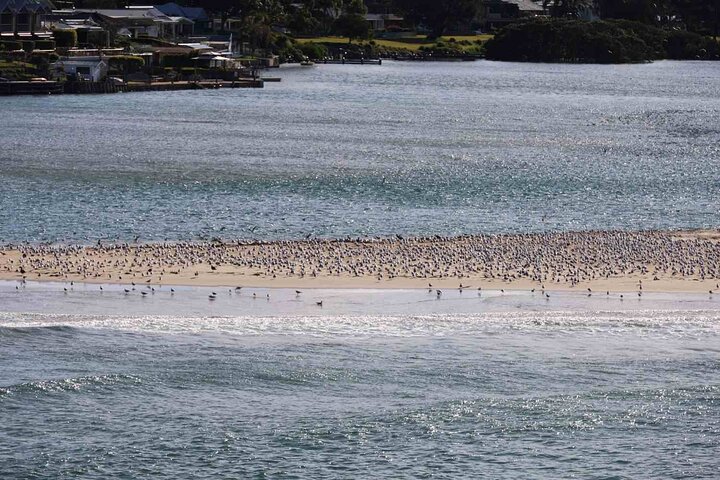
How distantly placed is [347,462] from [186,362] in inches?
273

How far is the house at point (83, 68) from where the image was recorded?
120 meters

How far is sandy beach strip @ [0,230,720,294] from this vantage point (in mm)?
39531

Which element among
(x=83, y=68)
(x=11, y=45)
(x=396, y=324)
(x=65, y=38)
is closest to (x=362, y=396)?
(x=396, y=324)

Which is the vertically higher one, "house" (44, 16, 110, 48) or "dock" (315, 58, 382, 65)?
"house" (44, 16, 110, 48)

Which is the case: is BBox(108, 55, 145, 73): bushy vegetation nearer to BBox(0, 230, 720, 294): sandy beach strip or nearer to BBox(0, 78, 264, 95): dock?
BBox(0, 78, 264, 95): dock

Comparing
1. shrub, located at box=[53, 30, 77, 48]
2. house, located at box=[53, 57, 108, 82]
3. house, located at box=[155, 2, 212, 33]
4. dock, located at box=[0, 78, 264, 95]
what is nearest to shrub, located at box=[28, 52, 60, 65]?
house, located at box=[53, 57, 108, 82]

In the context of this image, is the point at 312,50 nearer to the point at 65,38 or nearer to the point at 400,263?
the point at 65,38

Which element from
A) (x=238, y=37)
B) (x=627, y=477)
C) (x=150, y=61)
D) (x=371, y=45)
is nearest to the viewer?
(x=627, y=477)

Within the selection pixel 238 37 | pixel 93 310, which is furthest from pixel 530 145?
pixel 238 37

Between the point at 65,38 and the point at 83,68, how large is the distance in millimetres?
10154

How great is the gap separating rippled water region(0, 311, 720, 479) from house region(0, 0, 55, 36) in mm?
96327

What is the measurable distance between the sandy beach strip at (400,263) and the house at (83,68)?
258ft

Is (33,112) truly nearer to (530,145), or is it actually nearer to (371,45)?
(530,145)

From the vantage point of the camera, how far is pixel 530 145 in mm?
84000
